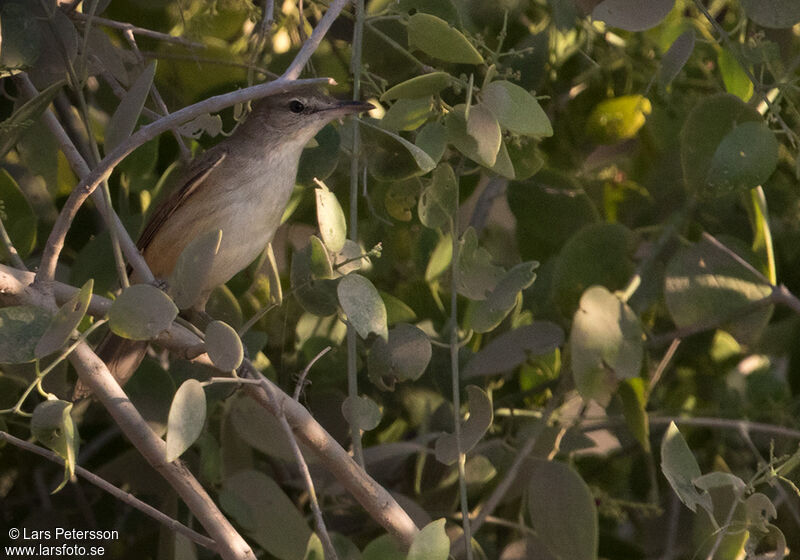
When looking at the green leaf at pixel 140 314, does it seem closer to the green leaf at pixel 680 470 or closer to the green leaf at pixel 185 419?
the green leaf at pixel 185 419

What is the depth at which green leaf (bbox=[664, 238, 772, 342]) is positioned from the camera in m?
2.30

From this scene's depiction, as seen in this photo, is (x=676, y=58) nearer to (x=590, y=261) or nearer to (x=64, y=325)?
(x=590, y=261)

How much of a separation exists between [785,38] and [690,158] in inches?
23.4

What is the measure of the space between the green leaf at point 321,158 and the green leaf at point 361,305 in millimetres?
734

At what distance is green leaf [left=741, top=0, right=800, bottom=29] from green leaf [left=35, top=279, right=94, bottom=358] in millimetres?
1353

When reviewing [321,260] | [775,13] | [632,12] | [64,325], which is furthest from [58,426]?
[775,13]

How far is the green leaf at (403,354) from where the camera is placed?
1846 millimetres

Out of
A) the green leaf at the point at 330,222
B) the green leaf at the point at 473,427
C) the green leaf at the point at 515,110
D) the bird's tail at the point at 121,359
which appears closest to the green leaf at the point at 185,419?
the green leaf at the point at 330,222

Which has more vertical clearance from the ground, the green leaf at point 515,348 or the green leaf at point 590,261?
the green leaf at point 590,261

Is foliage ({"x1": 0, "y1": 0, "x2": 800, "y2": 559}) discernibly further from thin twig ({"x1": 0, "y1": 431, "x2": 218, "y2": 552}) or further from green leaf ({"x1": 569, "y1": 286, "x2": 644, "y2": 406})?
thin twig ({"x1": 0, "y1": 431, "x2": 218, "y2": 552})

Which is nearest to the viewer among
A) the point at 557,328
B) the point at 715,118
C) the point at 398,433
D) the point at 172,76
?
the point at 715,118

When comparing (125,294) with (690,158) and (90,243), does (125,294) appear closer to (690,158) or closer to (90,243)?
Result: (90,243)

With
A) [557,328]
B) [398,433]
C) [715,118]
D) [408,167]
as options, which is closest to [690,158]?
[715,118]

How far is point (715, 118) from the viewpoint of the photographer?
86.5 inches
